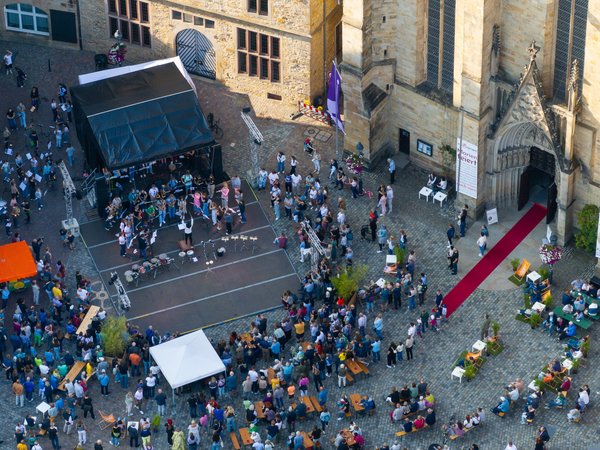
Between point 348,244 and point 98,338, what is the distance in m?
14.3

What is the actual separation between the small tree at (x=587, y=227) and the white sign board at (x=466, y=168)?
5.98m

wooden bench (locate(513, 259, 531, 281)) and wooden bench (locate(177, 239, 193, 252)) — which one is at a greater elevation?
wooden bench (locate(513, 259, 531, 281))

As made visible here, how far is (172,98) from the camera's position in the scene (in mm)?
104938

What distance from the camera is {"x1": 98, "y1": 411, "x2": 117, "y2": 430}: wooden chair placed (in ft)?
302

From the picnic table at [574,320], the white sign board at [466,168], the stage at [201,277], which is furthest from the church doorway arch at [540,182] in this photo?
the stage at [201,277]

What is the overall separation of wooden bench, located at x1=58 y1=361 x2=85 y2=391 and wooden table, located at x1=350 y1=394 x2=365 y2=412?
1338cm

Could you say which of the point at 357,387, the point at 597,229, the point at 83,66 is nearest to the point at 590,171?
the point at 597,229

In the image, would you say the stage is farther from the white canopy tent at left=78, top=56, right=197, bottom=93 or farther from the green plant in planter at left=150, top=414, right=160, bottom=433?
the white canopy tent at left=78, top=56, right=197, bottom=93

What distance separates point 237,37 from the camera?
10950cm

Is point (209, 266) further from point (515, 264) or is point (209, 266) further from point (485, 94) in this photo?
point (485, 94)

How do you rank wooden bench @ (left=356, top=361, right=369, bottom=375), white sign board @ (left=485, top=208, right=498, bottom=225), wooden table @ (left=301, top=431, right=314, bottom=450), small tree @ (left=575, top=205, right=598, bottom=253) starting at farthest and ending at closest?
white sign board @ (left=485, top=208, right=498, bottom=225) → small tree @ (left=575, top=205, right=598, bottom=253) → wooden bench @ (left=356, top=361, right=369, bottom=375) → wooden table @ (left=301, top=431, right=314, bottom=450)

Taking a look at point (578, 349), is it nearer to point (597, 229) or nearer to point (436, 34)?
point (597, 229)

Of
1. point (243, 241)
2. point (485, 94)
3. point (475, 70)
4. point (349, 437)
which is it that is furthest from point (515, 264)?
point (349, 437)

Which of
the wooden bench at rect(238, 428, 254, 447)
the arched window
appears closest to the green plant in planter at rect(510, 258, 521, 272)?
the wooden bench at rect(238, 428, 254, 447)
